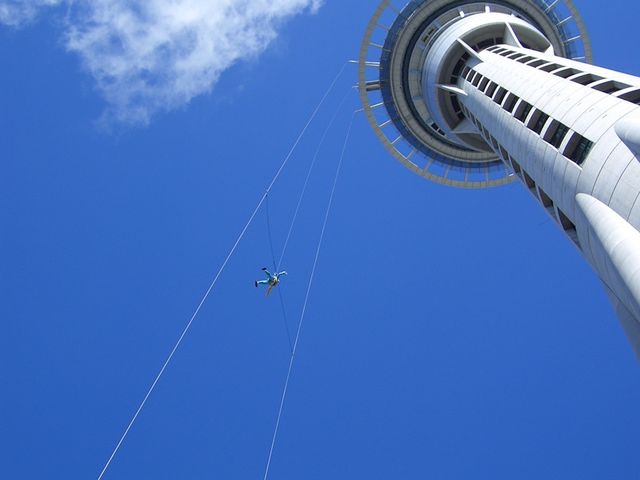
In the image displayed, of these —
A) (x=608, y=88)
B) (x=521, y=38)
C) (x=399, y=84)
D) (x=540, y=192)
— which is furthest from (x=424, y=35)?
(x=608, y=88)

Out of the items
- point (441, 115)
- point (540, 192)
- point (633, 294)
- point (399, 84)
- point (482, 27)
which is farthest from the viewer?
point (399, 84)

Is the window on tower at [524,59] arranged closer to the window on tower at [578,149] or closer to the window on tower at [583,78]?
the window on tower at [583,78]

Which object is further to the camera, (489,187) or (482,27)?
(489,187)

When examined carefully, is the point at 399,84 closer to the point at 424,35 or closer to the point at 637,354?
the point at 424,35

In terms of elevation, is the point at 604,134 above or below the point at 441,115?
below

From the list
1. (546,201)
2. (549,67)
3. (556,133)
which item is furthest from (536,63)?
(556,133)

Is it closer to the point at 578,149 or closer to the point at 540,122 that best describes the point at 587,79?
the point at 540,122

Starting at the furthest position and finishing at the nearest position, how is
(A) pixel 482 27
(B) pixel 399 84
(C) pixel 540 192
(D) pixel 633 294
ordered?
1. (B) pixel 399 84
2. (A) pixel 482 27
3. (C) pixel 540 192
4. (D) pixel 633 294
